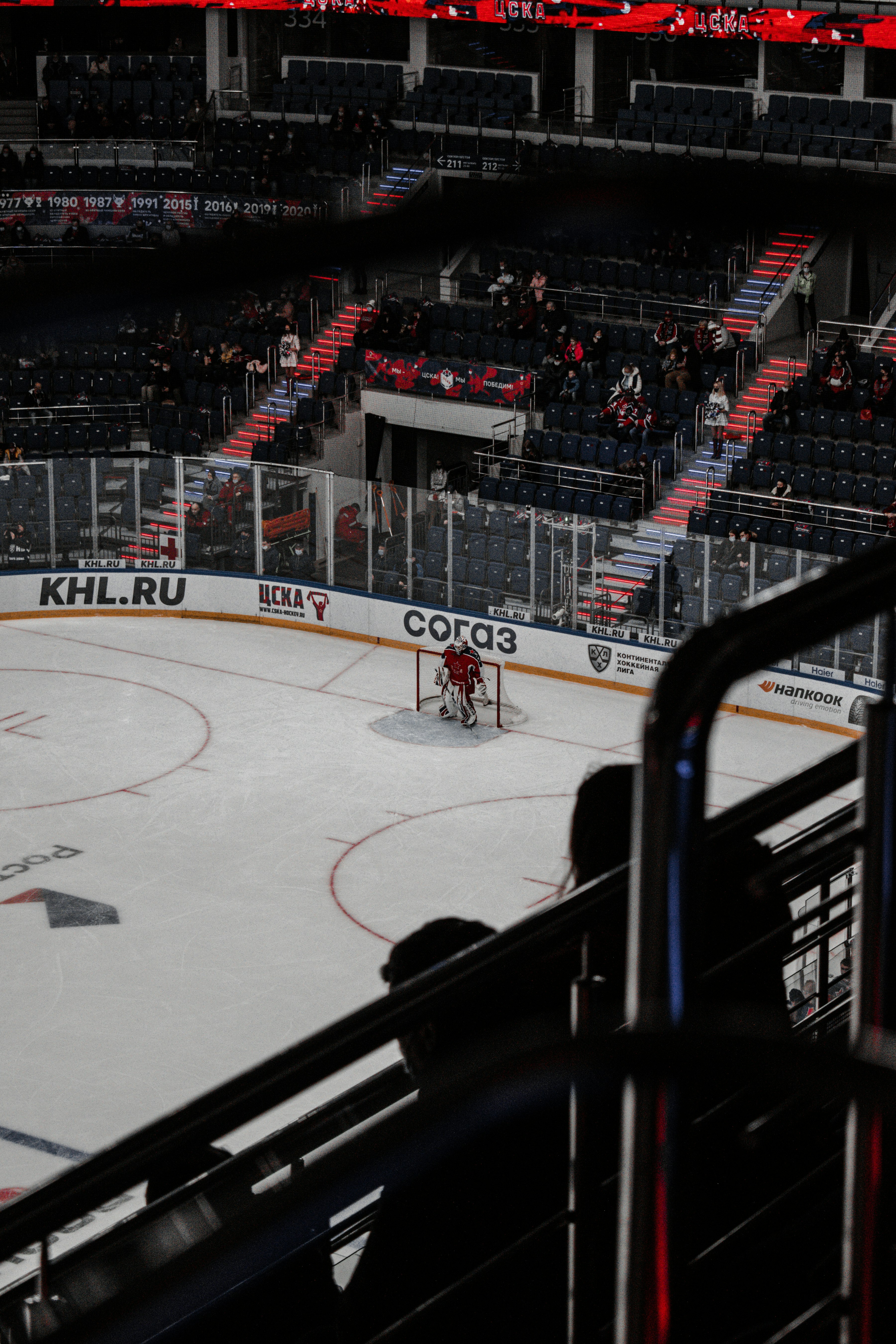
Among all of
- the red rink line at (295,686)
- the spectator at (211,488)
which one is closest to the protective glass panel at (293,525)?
the spectator at (211,488)

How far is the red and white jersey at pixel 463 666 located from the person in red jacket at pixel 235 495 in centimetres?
522

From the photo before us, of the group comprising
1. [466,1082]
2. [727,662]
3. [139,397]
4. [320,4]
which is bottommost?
[139,397]

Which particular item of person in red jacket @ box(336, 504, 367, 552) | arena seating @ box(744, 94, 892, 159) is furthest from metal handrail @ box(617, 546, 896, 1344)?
arena seating @ box(744, 94, 892, 159)

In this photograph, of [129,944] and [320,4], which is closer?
[129,944]

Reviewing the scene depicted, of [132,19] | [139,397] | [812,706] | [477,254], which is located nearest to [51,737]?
[812,706]

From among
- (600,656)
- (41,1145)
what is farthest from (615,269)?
(41,1145)

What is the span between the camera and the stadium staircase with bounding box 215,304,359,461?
3052cm

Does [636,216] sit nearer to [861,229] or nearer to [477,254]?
[861,229]

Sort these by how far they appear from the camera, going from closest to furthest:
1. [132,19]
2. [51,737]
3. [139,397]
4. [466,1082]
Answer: [466,1082], [51,737], [139,397], [132,19]

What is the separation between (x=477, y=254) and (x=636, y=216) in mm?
33717

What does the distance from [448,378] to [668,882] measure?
2945 cm

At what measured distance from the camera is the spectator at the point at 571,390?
28578mm

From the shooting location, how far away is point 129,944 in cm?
1560

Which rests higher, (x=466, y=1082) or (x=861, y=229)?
(x=861, y=229)
